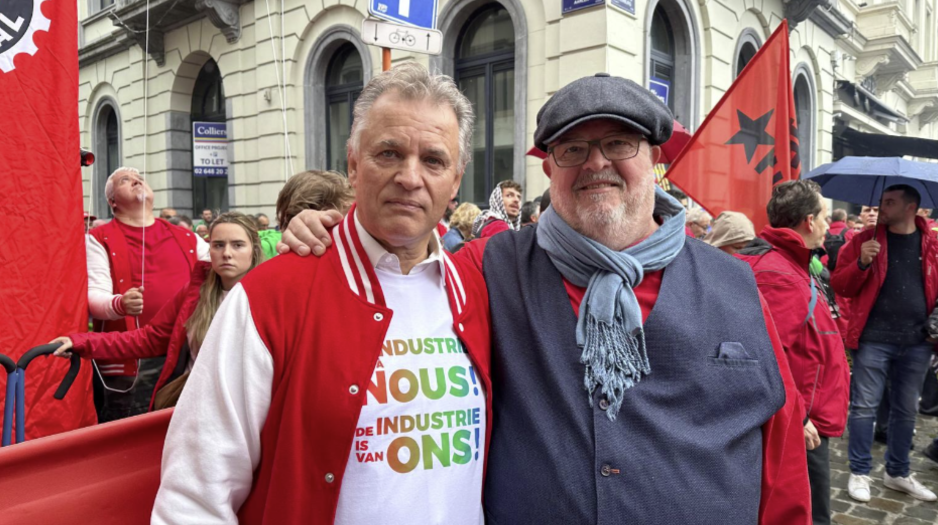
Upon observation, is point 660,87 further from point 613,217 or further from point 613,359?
point 613,359

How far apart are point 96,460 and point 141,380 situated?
1834 millimetres

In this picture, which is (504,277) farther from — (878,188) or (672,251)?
(878,188)

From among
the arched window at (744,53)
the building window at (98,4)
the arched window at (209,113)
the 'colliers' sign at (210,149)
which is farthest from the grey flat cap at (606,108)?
the building window at (98,4)

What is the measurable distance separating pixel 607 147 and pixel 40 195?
2.30m

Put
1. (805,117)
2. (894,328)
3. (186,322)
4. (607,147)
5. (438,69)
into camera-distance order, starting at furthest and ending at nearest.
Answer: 1. (805,117)
2. (438,69)
3. (894,328)
4. (186,322)
5. (607,147)

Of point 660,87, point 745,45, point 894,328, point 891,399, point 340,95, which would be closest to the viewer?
point 894,328

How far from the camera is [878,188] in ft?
15.4

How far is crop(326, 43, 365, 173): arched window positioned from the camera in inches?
442

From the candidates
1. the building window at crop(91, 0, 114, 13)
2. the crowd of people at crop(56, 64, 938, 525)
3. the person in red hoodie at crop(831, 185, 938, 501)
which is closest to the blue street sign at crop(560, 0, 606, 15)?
the person in red hoodie at crop(831, 185, 938, 501)

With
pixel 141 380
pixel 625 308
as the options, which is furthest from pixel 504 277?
pixel 141 380

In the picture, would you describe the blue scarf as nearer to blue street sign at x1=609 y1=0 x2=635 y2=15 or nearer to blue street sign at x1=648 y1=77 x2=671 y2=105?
blue street sign at x1=609 y1=0 x2=635 y2=15

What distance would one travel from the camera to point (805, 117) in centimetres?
1437

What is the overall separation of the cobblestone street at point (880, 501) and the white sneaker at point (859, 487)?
0.11ft

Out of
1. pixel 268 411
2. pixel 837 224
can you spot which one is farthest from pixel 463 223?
pixel 837 224
